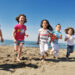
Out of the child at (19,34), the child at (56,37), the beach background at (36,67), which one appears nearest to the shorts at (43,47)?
the beach background at (36,67)

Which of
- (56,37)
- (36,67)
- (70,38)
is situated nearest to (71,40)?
(70,38)

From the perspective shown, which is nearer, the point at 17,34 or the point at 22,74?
the point at 22,74

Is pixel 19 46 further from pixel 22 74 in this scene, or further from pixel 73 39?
pixel 73 39

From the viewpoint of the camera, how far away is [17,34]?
623 centimetres

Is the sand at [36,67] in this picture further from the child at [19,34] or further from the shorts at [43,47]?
the child at [19,34]

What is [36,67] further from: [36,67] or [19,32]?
[19,32]

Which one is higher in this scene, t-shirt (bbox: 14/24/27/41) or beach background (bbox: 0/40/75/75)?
t-shirt (bbox: 14/24/27/41)

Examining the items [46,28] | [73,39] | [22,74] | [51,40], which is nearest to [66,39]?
[73,39]

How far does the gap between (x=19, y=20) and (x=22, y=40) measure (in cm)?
93

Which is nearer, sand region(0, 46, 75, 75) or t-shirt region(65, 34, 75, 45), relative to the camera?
sand region(0, 46, 75, 75)

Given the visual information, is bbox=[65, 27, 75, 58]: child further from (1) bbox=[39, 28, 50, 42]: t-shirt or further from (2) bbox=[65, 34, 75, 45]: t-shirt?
(1) bbox=[39, 28, 50, 42]: t-shirt

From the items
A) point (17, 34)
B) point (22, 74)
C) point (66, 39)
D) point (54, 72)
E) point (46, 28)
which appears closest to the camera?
point (22, 74)

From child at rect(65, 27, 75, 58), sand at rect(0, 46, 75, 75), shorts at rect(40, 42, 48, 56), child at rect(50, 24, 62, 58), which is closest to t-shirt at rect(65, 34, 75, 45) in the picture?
child at rect(65, 27, 75, 58)

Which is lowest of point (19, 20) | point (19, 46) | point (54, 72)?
point (54, 72)
